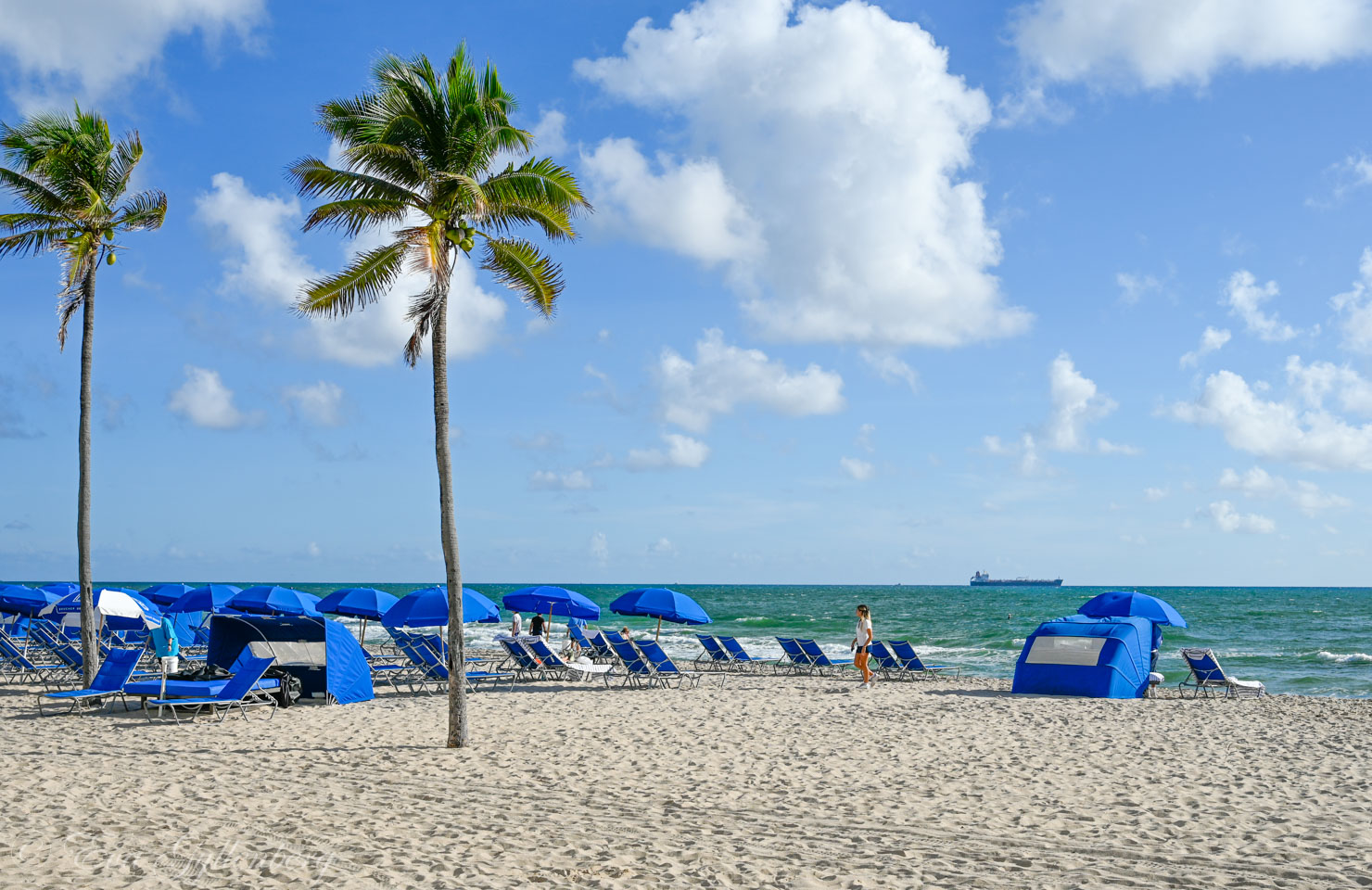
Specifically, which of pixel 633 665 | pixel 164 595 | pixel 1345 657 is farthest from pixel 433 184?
pixel 1345 657

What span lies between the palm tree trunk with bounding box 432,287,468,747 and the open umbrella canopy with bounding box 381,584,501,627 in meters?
5.20

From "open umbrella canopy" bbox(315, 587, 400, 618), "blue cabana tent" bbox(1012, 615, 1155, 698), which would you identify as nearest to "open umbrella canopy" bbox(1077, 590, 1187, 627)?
"blue cabana tent" bbox(1012, 615, 1155, 698)

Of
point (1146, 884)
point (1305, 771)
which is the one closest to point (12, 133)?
point (1146, 884)

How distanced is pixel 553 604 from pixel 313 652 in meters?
Result: 5.88

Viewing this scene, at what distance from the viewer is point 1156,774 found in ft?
27.9

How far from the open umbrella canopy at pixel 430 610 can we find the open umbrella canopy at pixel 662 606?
2644 mm

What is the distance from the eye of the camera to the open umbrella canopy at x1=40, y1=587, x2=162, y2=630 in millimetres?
18156

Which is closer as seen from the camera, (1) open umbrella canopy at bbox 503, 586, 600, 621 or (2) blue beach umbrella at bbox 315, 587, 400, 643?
(2) blue beach umbrella at bbox 315, 587, 400, 643

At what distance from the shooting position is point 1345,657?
28969mm

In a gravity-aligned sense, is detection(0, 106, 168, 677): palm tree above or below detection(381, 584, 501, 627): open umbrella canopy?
above

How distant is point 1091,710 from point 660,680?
Result: 6451mm

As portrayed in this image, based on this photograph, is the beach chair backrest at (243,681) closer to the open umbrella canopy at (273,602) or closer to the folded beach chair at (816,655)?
the open umbrella canopy at (273,602)

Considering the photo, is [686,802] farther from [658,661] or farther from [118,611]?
[118,611]

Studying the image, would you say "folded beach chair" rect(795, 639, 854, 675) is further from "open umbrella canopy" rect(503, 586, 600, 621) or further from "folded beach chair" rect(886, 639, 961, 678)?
"open umbrella canopy" rect(503, 586, 600, 621)
